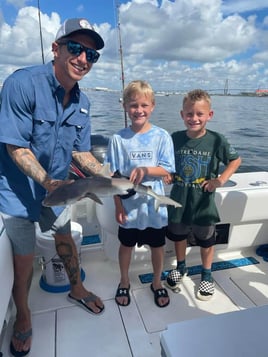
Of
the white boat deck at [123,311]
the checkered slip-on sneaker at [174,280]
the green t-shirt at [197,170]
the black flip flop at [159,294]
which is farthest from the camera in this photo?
the checkered slip-on sneaker at [174,280]

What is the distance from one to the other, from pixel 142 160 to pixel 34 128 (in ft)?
2.68

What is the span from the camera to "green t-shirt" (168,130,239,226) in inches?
93.7

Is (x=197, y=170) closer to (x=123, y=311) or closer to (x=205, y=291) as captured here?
(x=205, y=291)

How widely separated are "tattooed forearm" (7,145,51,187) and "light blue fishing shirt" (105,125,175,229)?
0.65 meters

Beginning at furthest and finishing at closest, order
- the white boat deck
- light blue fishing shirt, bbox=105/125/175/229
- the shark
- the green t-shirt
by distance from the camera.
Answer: the green t-shirt < light blue fishing shirt, bbox=105/125/175/229 < the white boat deck < the shark

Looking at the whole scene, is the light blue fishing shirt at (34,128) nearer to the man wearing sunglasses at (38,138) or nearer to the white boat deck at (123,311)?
the man wearing sunglasses at (38,138)

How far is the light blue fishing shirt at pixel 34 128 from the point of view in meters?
1.71

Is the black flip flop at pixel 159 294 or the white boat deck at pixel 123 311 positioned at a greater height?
the black flip flop at pixel 159 294

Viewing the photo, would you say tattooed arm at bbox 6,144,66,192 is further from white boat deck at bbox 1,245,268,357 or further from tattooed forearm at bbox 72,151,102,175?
white boat deck at bbox 1,245,268,357

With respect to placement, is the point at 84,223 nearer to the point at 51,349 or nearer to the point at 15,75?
the point at 51,349

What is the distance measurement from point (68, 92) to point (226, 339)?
5.70ft

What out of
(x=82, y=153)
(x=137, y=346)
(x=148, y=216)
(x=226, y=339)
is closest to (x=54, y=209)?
(x=82, y=153)

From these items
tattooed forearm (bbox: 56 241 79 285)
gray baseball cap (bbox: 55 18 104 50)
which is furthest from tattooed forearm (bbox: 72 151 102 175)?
gray baseball cap (bbox: 55 18 104 50)

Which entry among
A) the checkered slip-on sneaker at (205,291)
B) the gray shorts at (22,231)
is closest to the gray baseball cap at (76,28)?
the gray shorts at (22,231)
